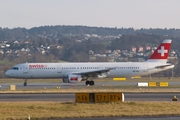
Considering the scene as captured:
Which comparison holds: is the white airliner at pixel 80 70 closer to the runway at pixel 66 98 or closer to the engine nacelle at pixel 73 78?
the engine nacelle at pixel 73 78

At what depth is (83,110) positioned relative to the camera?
29922mm

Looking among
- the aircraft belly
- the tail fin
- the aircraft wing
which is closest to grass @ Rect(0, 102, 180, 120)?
the aircraft wing

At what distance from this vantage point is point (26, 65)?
6469cm

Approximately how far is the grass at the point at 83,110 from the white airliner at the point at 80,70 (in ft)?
100

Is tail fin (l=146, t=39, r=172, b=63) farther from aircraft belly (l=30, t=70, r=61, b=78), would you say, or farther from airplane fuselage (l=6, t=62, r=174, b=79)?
aircraft belly (l=30, t=70, r=61, b=78)

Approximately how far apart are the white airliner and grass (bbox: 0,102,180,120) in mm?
30489

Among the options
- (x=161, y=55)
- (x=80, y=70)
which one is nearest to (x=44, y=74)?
(x=80, y=70)

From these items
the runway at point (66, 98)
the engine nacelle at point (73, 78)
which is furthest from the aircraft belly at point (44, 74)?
the runway at point (66, 98)

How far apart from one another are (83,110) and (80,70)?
3500cm

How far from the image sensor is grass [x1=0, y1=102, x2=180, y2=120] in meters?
27.6

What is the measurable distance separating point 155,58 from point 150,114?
39.9m

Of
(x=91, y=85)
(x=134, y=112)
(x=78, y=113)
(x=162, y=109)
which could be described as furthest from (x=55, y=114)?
(x=91, y=85)

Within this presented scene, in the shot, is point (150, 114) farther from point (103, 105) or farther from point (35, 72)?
point (35, 72)

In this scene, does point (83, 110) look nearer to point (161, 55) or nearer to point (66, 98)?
point (66, 98)
